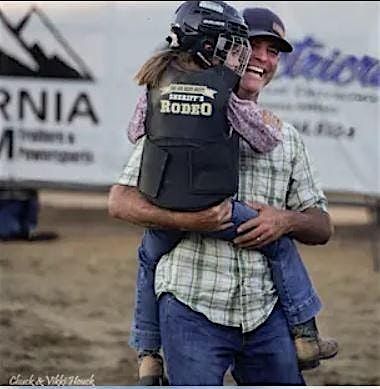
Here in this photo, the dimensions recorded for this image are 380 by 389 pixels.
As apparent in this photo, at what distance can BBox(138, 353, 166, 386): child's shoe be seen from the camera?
275 centimetres

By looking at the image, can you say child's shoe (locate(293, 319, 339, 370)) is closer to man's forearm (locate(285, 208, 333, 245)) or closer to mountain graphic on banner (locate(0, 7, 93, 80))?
man's forearm (locate(285, 208, 333, 245))

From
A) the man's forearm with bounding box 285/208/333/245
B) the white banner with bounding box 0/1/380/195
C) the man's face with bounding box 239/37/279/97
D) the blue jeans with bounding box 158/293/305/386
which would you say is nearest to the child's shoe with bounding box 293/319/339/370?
the blue jeans with bounding box 158/293/305/386

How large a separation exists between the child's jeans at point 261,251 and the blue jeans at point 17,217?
1.56m

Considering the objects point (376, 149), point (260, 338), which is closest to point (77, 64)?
point (376, 149)

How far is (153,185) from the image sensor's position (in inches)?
98.8

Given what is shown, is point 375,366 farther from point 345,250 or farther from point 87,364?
point 345,250

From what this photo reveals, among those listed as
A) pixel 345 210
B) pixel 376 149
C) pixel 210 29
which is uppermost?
pixel 210 29

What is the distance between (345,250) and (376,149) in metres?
1.04

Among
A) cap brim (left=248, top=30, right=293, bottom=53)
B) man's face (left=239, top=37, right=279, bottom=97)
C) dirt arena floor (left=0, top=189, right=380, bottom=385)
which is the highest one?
cap brim (left=248, top=30, right=293, bottom=53)

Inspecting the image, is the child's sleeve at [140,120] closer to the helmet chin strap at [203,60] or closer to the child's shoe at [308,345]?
the helmet chin strap at [203,60]

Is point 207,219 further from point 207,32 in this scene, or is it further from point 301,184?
point 207,32

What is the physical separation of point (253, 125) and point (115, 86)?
59.6 inches

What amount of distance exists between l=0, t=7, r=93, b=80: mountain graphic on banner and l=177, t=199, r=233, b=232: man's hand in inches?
58.7

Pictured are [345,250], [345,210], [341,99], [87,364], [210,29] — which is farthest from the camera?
[345,250]
